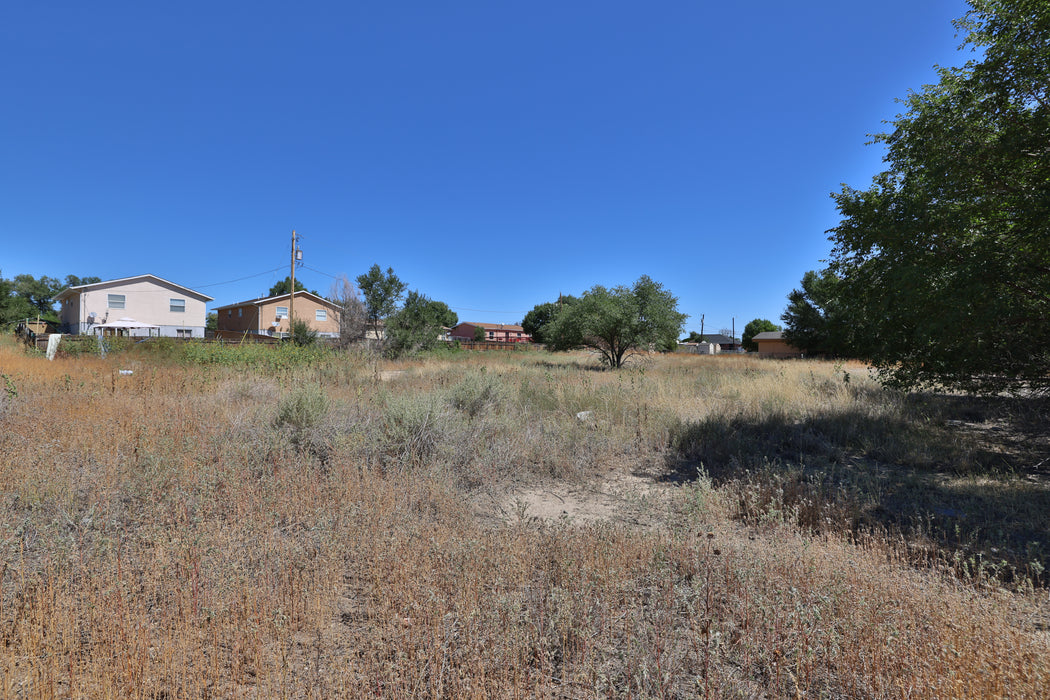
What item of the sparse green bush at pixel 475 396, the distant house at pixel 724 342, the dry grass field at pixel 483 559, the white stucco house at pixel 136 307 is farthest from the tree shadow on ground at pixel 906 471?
the distant house at pixel 724 342

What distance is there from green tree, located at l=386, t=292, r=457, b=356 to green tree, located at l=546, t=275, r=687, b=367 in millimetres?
8357

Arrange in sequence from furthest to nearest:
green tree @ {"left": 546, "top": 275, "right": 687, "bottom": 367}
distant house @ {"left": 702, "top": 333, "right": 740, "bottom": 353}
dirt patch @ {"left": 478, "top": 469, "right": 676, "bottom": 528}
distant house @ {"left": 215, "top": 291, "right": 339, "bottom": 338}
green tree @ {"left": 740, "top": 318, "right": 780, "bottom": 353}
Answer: distant house @ {"left": 702, "top": 333, "right": 740, "bottom": 353} < green tree @ {"left": 740, "top": 318, "right": 780, "bottom": 353} < distant house @ {"left": 215, "top": 291, "right": 339, "bottom": 338} < green tree @ {"left": 546, "top": 275, "right": 687, "bottom": 367} < dirt patch @ {"left": 478, "top": 469, "right": 676, "bottom": 528}

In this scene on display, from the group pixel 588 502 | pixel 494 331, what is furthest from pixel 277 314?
pixel 494 331

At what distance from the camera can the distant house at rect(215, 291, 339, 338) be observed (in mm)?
45750

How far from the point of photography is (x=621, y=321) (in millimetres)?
25812

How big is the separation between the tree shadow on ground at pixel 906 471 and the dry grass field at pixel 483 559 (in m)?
0.05

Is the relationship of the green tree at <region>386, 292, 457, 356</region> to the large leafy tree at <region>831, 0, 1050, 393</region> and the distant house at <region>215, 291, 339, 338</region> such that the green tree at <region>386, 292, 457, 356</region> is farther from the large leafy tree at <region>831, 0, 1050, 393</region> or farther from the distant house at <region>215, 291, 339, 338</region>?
the large leafy tree at <region>831, 0, 1050, 393</region>

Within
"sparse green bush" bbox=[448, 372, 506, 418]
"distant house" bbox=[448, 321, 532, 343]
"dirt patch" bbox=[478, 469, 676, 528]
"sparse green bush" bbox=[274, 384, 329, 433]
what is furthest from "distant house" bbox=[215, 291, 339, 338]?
"distant house" bbox=[448, 321, 532, 343]

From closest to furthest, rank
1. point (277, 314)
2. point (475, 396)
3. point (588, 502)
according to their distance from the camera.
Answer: point (588, 502) → point (475, 396) → point (277, 314)

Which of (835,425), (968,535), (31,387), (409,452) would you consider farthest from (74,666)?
(835,425)

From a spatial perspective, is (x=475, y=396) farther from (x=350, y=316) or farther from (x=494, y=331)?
(x=494, y=331)

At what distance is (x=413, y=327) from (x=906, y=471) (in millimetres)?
25196

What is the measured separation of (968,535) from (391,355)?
25.1 meters

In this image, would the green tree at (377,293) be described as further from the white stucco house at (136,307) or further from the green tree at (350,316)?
the white stucco house at (136,307)
